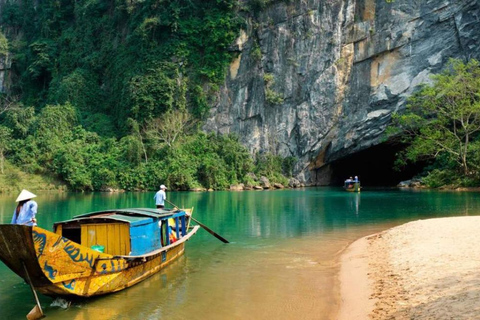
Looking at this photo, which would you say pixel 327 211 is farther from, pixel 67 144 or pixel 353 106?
pixel 67 144

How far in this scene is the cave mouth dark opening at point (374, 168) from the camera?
4472 cm

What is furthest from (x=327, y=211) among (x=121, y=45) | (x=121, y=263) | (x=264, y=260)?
(x=121, y=45)

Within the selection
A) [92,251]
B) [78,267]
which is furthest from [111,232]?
[78,267]

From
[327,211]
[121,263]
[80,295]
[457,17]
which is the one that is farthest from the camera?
[457,17]

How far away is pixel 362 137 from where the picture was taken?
135 feet

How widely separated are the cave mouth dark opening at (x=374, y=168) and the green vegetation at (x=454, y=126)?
26.0 feet

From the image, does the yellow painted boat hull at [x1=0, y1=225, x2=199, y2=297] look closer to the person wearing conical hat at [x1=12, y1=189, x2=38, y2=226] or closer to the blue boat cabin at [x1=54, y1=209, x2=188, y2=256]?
the blue boat cabin at [x1=54, y1=209, x2=188, y2=256]

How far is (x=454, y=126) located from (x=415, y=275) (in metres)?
28.6

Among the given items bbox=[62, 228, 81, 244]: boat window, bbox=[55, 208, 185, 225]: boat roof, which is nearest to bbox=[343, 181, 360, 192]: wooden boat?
bbox=[55, 208, 185, 225]: boat roof

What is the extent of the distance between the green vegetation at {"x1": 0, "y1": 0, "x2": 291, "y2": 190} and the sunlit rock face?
2.29 m

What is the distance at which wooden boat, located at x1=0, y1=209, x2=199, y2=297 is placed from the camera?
6.04 meters

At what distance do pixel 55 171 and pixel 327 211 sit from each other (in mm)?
27060

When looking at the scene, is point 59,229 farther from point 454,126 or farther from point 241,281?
point 454,126

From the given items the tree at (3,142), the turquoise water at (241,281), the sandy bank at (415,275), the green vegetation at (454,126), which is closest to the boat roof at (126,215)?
the turquoise water at (241,281)
